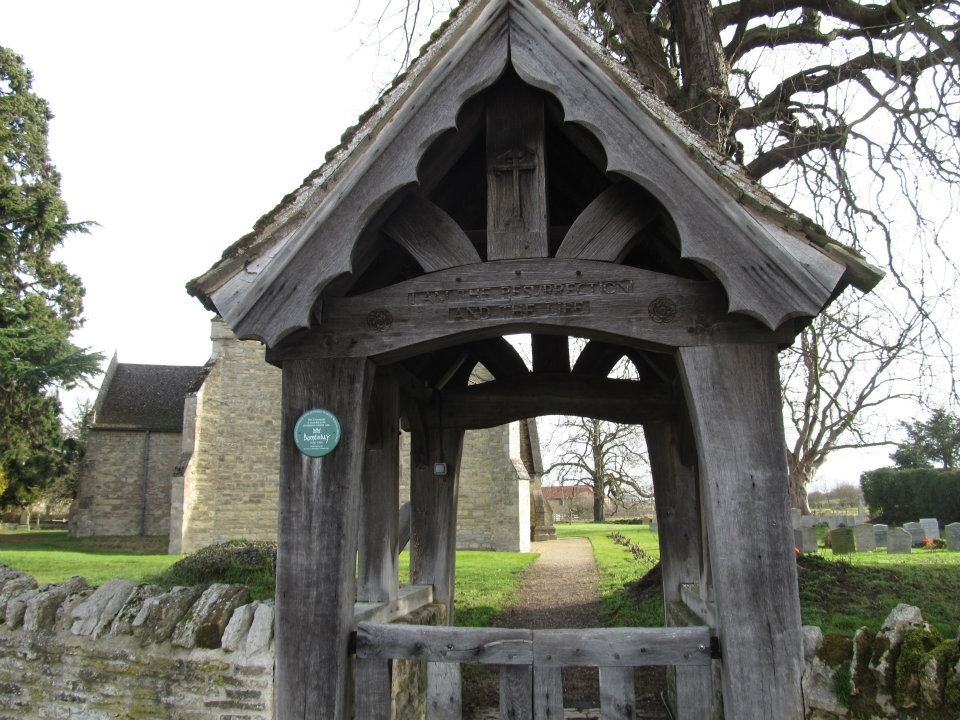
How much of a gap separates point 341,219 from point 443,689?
94.0 inches

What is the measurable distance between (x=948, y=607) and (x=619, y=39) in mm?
6984

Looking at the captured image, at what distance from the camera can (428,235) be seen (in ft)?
12.5

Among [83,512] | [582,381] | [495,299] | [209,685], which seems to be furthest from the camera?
[83,512]

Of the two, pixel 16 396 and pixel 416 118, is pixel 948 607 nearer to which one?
pixel 416 118

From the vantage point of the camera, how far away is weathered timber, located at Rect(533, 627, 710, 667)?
336 cm

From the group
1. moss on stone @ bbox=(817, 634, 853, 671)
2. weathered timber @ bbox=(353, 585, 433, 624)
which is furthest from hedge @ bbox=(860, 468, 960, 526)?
moss on stone @ bbox=(817, 634, 853, 671)

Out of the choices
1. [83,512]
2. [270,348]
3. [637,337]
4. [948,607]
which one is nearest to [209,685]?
[270,348]

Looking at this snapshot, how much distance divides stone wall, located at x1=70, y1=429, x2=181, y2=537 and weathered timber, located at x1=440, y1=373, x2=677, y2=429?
2838 centimetres

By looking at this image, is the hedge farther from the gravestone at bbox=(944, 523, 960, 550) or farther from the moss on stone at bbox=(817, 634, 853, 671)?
the moss on stone at bbox=(817, 634, 853, 671)

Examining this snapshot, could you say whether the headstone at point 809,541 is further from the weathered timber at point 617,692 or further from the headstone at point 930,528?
the weathered timber at point 617,692

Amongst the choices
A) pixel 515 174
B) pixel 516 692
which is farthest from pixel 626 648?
pixel 515 174

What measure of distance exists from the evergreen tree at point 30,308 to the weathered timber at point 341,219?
23.6 metres

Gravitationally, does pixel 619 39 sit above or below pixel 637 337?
above

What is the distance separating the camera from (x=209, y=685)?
4.27 m
